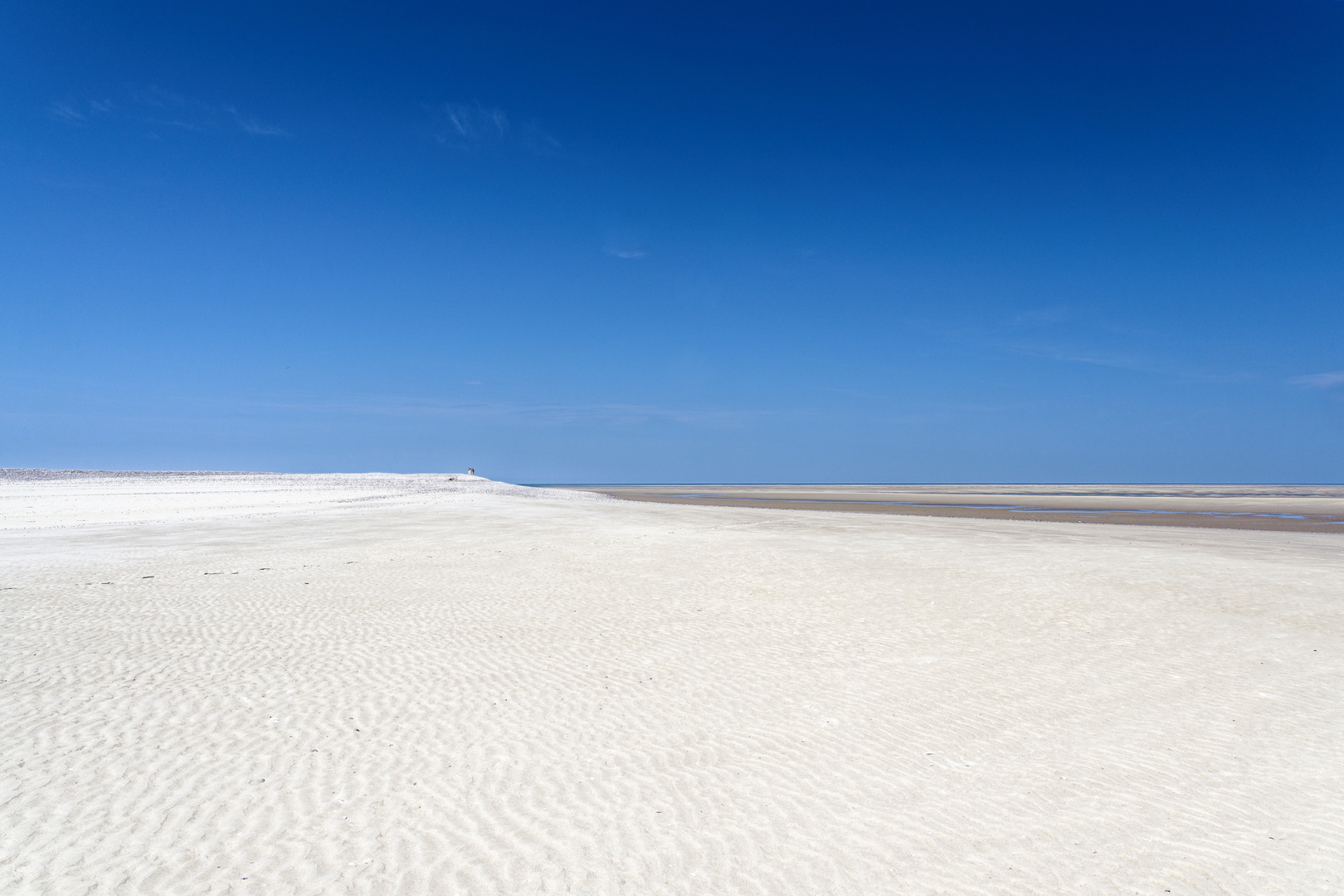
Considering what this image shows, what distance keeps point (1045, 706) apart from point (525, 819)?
514cm

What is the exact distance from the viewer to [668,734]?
605cm

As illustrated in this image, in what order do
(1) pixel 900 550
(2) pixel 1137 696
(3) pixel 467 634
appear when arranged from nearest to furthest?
1. (2) pixel 1137 696
2. (3) pixel 467 634
3. (1) pixel 900 550

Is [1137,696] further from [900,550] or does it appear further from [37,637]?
[37,637]

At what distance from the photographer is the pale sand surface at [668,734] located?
4109 mm

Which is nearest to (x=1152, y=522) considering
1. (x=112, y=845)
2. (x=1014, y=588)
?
(x=1014, y=588)

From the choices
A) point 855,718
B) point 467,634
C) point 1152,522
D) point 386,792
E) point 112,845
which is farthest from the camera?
point 1152,522

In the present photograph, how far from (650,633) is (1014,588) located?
Answer: 7.55m

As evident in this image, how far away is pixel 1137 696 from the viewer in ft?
23.1

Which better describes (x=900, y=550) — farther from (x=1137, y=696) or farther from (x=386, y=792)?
(x=386, y=792)

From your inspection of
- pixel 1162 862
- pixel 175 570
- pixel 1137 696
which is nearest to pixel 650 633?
pixel 1137 696

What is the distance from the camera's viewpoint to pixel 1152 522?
1163 inches

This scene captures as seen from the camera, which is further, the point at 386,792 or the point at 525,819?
the point at 386,792

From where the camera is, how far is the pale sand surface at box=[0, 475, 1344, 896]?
411cm

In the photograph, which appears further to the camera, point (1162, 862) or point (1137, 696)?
point (1137, 696)
